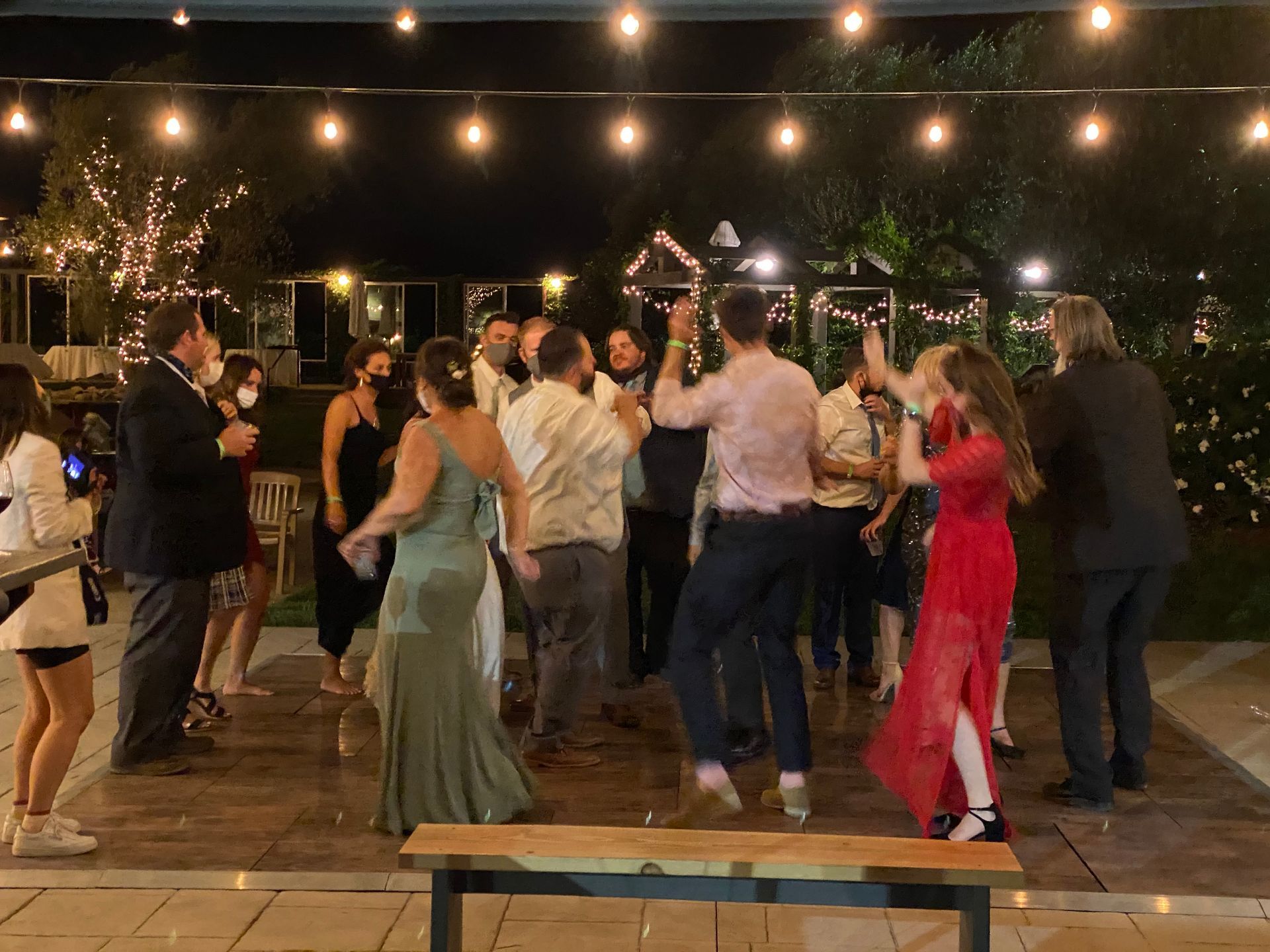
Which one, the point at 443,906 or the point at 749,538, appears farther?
the point at 749,538

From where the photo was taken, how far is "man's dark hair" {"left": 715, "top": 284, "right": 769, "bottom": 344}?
468 centimetres

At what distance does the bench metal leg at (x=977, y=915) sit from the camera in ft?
9.53

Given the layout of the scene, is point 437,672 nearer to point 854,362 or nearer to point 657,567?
point 657,567

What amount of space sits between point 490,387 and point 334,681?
66.9 inches

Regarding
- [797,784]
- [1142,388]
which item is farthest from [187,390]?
[1142,388]

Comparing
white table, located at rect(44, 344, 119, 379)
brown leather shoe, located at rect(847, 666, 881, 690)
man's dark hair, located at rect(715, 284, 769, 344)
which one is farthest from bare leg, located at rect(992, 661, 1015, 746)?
white table, located at rect(44, 344, 119, 379)

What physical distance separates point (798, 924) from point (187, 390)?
3.15 m

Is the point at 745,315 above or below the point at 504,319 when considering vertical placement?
below

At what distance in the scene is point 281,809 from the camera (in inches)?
193

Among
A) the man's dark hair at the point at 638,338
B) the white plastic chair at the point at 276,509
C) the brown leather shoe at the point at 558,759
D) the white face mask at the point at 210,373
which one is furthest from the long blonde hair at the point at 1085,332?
the white plastic chair at the point at 276,509

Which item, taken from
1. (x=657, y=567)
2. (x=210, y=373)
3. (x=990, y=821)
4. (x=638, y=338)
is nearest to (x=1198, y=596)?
(x=657, y=567)

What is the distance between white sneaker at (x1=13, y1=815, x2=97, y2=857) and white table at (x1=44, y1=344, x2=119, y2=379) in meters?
25.9

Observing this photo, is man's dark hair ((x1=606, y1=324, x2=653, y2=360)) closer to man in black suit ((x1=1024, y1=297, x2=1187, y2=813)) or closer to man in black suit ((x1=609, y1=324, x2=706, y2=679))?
man in black suit ((x1=609, y1=324, x2=706, y2=679))

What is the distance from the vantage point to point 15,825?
455 centimetres
